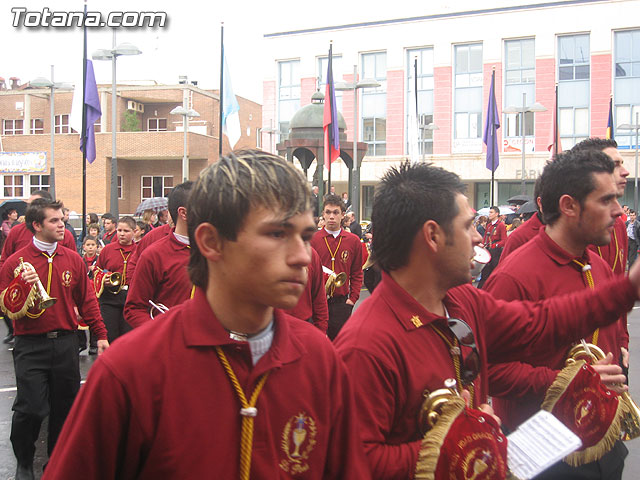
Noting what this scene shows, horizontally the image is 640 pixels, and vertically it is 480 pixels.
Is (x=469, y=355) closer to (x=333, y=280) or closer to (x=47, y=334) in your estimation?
(x=47, y=334)

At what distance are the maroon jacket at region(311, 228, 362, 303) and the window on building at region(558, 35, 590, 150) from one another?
39.1m

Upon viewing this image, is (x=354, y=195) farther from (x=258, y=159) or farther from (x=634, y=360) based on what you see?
(x=258, y=159)

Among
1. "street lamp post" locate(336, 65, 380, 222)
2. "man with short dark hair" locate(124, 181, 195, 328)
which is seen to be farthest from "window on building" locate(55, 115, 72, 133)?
"man with short dark hair" locate(124, 181, 195, 328)

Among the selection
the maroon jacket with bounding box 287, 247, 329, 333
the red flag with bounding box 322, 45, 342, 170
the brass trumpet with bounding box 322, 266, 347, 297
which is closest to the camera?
the maroon jacket with bounding box 287, 247, 329, 333

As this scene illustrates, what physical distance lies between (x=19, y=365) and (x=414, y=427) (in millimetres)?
4269

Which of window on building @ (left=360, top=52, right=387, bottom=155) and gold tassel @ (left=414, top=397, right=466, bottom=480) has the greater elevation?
window on building @ (left=360, top=52, right=387, bottom=155)

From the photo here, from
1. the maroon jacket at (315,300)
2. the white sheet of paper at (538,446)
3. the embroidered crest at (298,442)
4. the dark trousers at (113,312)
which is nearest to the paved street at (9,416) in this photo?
the dark trousers at (113,312)

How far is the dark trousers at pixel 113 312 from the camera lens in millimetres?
9281

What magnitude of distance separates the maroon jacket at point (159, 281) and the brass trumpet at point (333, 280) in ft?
11.4

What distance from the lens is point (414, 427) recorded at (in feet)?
8.64

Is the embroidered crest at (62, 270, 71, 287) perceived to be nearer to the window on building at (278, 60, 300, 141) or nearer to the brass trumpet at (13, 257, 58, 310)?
the brass trumpet at (13, 257, 58, 310)

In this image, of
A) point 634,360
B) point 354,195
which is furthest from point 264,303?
point 354,195

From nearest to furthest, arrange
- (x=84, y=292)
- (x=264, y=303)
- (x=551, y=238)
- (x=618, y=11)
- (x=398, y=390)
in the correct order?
1. (x=264, y=303)
2. (x=398, y=390)
3. (x=551, y=238)
4. (x=84, y=292)
5. (x=618, y=11)

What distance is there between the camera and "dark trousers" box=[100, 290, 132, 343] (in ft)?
30.5
